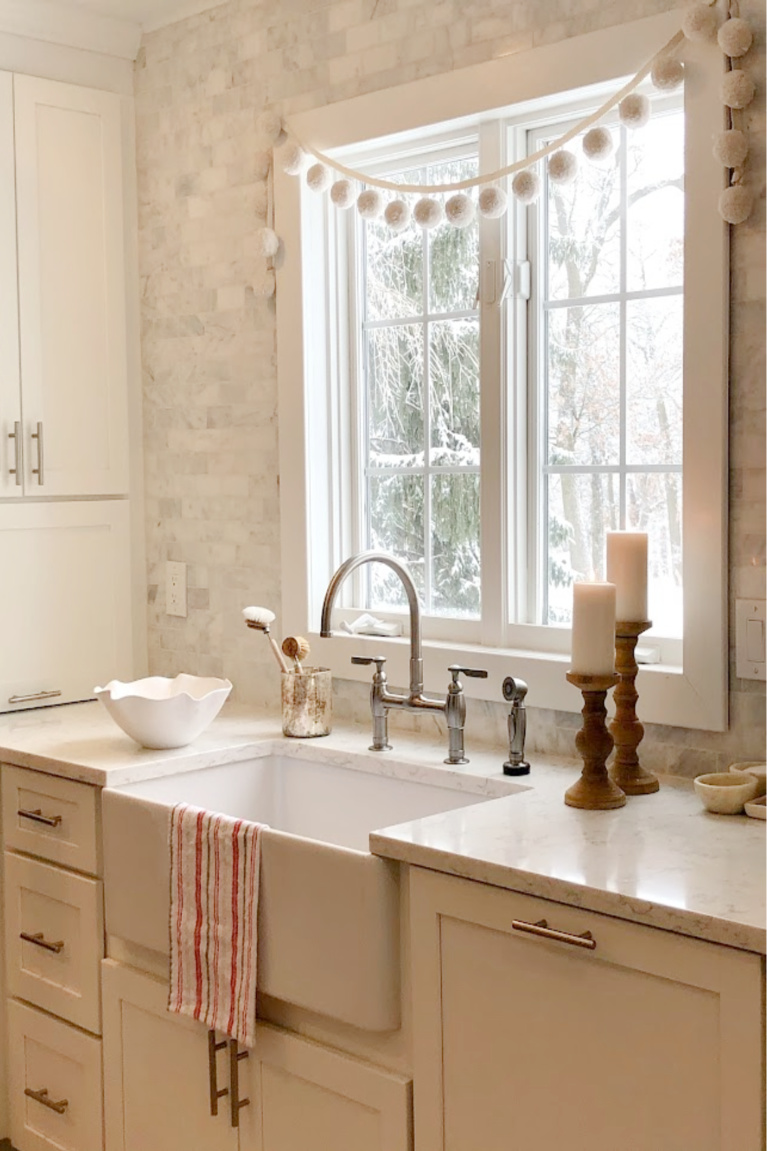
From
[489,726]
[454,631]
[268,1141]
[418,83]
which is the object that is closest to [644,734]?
[489,726]

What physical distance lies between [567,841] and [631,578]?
52cm

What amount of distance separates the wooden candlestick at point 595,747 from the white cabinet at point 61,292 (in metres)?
1.62

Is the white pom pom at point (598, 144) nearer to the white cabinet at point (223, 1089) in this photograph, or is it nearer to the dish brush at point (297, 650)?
the dish brush at point (297, 650)

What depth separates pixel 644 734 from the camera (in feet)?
7.71

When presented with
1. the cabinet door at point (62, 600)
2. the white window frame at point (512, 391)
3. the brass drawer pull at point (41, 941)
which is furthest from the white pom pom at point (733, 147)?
the brass drawer pull at point (41, 941)

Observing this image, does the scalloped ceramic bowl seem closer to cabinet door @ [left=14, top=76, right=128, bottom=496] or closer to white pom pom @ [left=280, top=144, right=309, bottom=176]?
cabinet door @ [left=14, top=76, right=128, bottom=496]

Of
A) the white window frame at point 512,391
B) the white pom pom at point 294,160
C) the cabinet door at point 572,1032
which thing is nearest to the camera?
the cabinet door at point 572,1032

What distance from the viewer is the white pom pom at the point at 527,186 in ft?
8.24

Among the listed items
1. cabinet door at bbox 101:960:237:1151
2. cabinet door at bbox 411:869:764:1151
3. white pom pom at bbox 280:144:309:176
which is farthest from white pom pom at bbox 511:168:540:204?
cabinet door at bbox 101:960:237:1151

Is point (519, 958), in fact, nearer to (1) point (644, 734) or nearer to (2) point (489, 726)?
(1) point (644, 734)

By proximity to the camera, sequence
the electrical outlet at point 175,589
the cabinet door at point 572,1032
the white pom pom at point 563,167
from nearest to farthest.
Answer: the cabinet door at point 572,1032
the white pom pom at point 563,167
the electrical outlet at point 175,589

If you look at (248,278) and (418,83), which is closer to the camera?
(418,83)

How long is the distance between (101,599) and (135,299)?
77 cm

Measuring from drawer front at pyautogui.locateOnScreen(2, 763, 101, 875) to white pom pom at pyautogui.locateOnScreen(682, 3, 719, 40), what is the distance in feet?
5.64
